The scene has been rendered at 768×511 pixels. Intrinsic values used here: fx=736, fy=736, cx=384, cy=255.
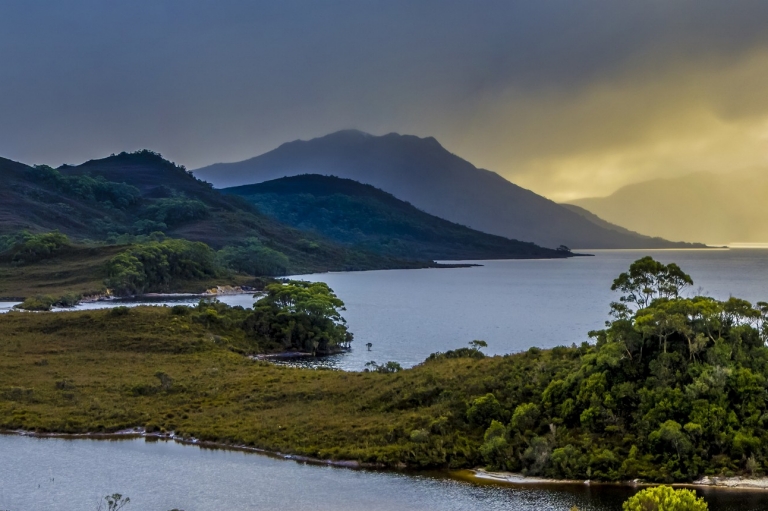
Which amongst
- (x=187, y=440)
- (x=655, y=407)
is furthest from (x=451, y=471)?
(x=187, y=440)

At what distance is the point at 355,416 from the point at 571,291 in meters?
146

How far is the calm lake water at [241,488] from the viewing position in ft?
100

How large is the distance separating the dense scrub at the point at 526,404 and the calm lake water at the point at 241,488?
6.55 ft

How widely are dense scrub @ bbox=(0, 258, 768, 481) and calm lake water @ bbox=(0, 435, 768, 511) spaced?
1995mm

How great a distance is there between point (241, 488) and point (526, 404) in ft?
49.1

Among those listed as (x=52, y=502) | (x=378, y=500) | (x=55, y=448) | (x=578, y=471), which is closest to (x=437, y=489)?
(x=378, y=500)

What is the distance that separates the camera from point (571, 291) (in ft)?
594

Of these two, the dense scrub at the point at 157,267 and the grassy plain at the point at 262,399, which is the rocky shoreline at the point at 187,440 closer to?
the grassy plain at the point at 262,399

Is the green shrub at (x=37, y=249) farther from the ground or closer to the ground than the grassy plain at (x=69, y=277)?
farther from the ground

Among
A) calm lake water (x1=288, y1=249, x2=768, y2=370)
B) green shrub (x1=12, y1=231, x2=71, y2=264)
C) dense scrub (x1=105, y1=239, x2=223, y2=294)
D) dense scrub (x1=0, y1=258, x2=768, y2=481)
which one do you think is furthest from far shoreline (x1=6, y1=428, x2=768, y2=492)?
green shrub (x1=12, y1=231, x2=71, y2=264)

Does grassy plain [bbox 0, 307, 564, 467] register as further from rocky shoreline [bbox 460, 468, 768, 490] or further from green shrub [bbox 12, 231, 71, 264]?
green shrub [bbox 12, 231, 71, 264]

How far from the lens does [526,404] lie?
3828 cm

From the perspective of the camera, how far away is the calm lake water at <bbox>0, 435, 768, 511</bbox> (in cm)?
3062

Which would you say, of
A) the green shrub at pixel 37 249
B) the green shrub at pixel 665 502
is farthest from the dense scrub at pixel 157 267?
the green shrub at pixel 665 502
